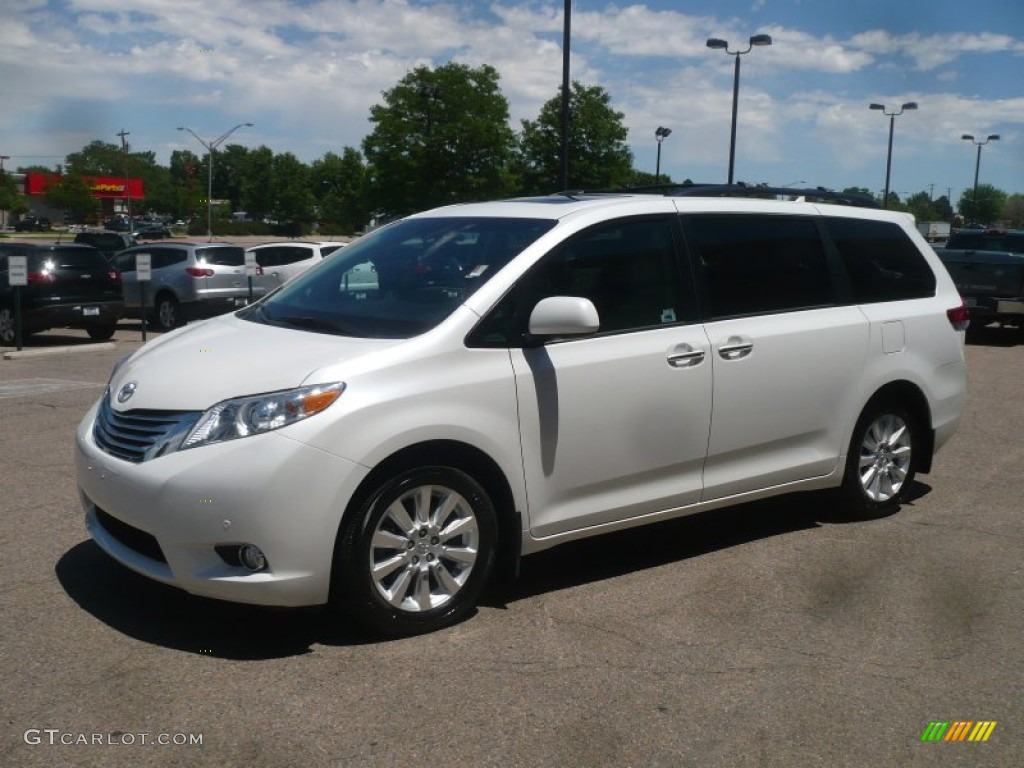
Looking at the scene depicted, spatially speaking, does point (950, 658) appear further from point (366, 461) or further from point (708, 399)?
point (366, 461)

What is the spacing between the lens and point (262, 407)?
4.29m

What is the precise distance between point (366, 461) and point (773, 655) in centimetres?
182

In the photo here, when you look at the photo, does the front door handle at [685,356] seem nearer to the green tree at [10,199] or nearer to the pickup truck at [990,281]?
the pickup truck at [990,281]

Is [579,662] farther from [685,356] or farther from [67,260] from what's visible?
[67,260]

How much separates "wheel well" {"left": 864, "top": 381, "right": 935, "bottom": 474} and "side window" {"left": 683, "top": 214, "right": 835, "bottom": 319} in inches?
27.8

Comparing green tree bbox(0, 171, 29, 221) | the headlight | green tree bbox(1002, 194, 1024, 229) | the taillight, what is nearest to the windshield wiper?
the headlight

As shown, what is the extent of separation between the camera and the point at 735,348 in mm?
5582

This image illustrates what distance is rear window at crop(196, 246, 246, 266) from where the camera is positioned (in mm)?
20453

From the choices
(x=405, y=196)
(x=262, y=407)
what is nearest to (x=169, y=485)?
(x=262, y=407)

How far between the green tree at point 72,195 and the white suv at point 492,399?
87.8 m

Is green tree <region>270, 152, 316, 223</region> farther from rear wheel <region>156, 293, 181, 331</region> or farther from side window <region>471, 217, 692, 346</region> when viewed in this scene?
side window <region>471, 217, 692, 346</region>

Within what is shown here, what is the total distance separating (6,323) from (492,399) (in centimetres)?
1399

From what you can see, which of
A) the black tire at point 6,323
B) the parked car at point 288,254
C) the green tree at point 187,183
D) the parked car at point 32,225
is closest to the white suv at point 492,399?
the black tire at point 6,323

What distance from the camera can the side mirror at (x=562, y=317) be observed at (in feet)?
15.5
